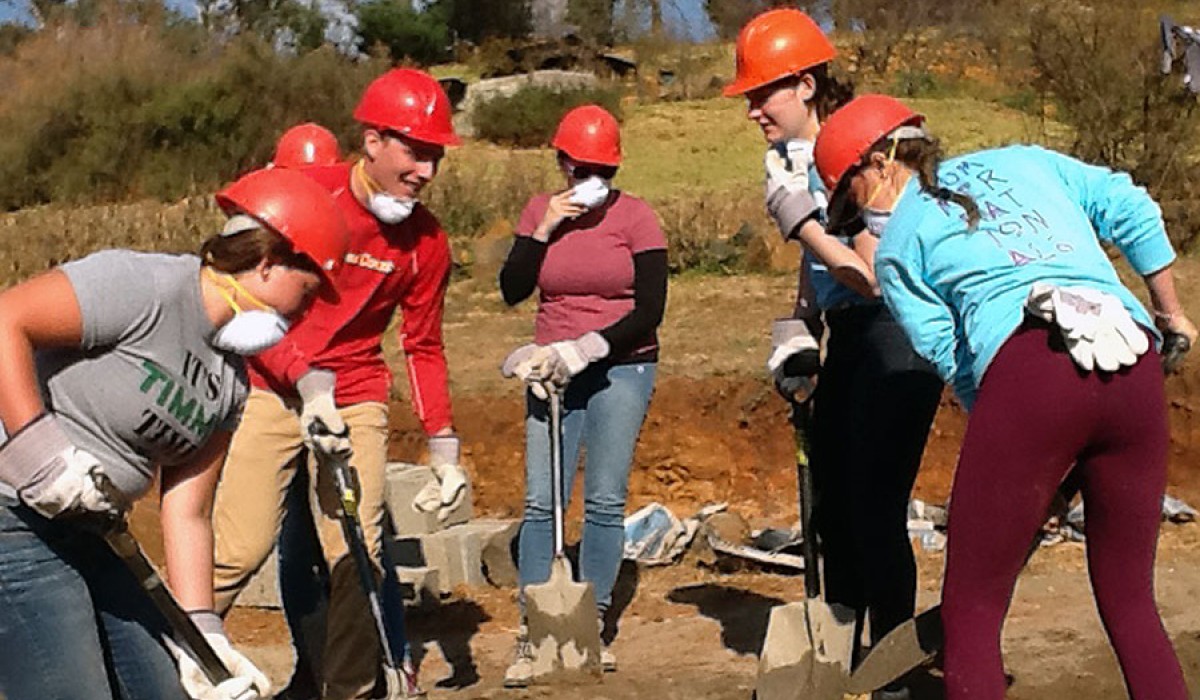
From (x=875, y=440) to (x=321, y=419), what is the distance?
158cm

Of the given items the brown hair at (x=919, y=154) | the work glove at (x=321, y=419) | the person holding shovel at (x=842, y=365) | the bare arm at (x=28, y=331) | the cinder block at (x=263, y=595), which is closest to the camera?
the bare arm at (x=28, y=331)

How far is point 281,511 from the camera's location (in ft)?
16.8

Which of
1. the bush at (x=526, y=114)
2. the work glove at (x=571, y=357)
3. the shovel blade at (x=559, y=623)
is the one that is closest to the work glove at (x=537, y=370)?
→ the work glove at (x=571, y=357)

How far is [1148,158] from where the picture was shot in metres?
13.5

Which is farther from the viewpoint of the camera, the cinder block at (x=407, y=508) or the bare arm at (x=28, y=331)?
the cinder block at (x=407, y=508)

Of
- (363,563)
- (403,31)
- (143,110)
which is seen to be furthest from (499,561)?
(403,31)

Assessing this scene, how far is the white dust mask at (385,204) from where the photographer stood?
16.5ft

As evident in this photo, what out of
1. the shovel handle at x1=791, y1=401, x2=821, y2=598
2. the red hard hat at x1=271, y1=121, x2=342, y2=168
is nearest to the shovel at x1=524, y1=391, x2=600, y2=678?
the shovel handle at x1=791, y1=401, x2=821, y2=598

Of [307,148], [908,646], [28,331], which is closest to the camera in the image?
[28,331]

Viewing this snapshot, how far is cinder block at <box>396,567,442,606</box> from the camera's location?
6992 mm

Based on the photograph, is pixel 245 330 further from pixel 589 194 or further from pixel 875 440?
pixel 589 194

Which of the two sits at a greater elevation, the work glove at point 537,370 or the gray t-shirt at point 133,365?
the gray t-shirt at point 133,365

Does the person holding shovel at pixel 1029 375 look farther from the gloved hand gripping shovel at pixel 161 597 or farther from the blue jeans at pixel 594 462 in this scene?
the blue jeans at pixel 594 462

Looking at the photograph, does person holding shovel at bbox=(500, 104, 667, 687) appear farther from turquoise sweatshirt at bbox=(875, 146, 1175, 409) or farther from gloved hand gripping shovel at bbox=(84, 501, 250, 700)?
gloved hand gripping shovel at bbox=(84, 501, 250, 700)
